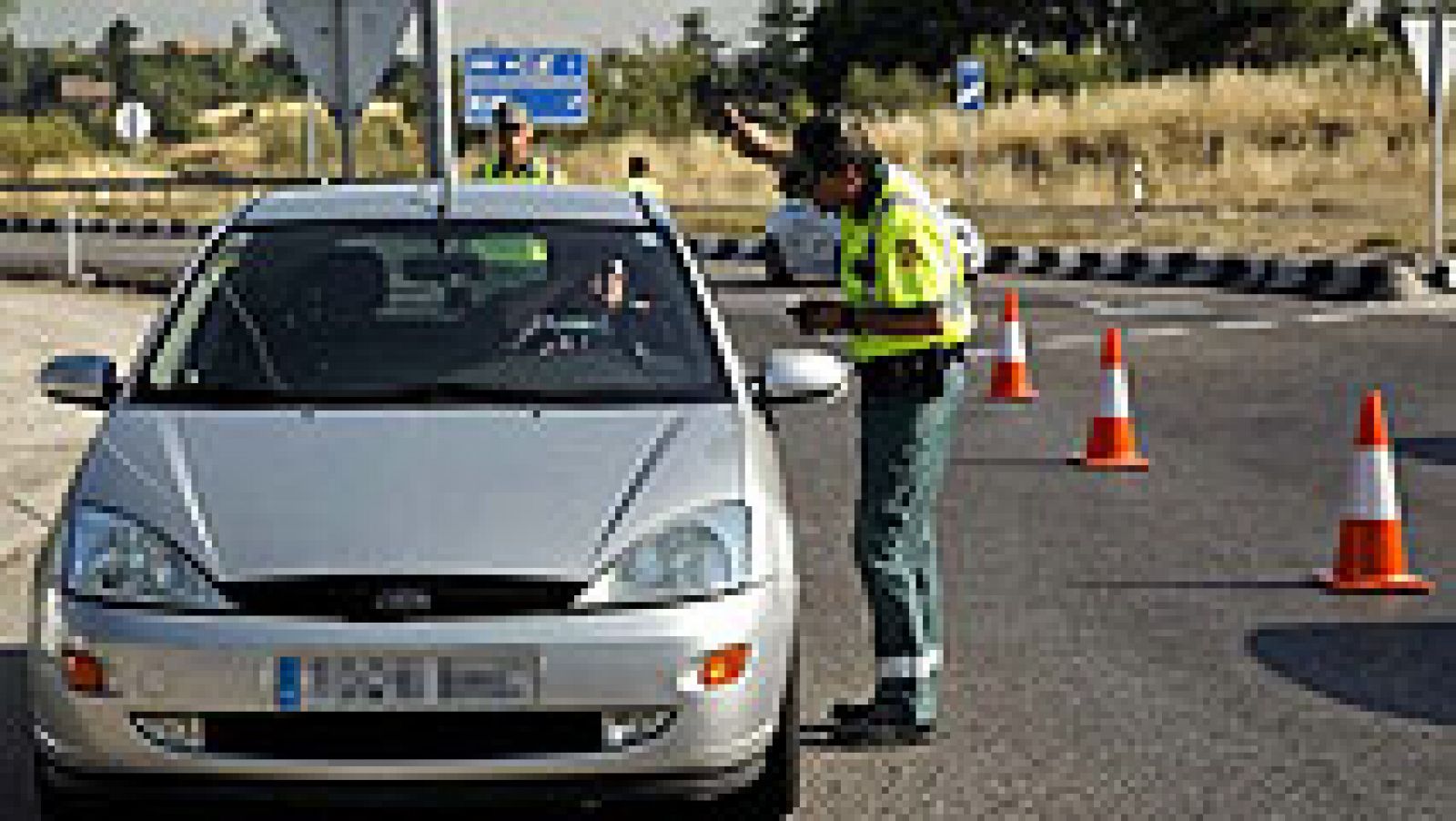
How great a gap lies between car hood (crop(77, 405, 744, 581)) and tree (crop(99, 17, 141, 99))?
177 meters

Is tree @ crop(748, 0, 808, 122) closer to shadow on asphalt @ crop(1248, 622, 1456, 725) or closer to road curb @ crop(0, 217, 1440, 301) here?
road curb @ crop(0, 217, 1440, 301)

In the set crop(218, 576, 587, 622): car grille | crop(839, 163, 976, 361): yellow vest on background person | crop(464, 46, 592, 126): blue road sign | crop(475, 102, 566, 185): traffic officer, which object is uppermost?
crop(464, 46, 592, 126): blue road sign

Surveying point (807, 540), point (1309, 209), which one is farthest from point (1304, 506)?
point (1309, 209)

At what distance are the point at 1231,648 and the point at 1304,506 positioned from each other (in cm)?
359

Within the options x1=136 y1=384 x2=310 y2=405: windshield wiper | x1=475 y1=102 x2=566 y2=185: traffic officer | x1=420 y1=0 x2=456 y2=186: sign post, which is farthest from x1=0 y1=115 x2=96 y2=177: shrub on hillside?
x1=136 y1=384 x2=310 y2=405: windshield wiper

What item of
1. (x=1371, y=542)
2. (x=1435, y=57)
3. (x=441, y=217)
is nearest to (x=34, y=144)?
(x=1435, y=57)

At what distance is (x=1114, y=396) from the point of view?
13.0m

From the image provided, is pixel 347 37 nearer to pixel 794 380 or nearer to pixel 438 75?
pixel 438 75

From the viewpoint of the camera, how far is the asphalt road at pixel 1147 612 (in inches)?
250

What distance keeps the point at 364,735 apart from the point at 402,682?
0.14 metres

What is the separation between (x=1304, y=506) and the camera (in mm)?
11680

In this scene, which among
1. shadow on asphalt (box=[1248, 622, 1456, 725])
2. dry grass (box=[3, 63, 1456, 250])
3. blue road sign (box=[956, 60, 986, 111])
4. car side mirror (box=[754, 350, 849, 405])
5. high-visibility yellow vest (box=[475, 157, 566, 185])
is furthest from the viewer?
dry grass (box=[3, 63, 1456, 250])

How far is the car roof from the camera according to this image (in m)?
6.77

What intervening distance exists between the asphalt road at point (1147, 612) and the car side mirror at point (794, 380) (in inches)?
36.3
